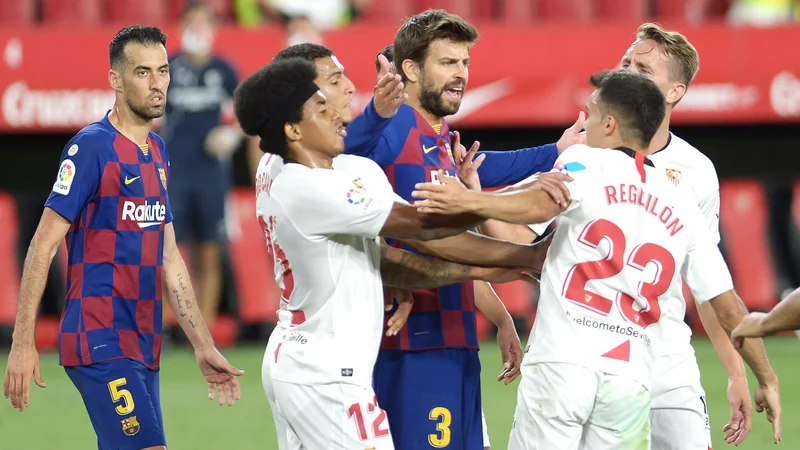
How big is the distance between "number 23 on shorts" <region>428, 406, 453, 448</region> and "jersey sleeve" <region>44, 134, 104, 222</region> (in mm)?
1775

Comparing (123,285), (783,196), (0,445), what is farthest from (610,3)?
(123,285)

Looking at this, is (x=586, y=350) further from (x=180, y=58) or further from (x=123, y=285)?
(x=180, y=58)

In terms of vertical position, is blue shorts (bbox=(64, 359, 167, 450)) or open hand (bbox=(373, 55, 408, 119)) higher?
open hand (bbox=(373, 55, 408, 119))

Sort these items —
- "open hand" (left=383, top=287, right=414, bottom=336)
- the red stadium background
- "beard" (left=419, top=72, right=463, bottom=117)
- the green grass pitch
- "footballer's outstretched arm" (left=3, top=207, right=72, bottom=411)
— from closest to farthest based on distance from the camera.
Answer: "open hand" (left=383, top=287, right=414, bottom=336) → "footballer's outstretched arm" (left=3, top=207, right=72, bottom=411) → "beard" (left=419, top=72, right=463, bottom=117) → the green grass pitch → the red stadium background

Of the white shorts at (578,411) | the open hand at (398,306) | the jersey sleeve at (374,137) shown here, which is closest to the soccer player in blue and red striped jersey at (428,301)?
the jersey sleeve at (374,137)

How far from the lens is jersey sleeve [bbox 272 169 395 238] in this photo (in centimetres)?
436

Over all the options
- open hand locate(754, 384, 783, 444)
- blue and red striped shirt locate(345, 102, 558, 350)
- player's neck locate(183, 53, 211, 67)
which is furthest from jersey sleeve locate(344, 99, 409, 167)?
player's neck locate(183, 53, 211, 67)

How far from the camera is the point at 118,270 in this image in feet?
17.8

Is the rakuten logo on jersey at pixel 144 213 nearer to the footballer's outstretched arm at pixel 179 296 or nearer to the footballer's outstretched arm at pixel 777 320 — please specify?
the footballer's outstretched arm at pixel 179 296

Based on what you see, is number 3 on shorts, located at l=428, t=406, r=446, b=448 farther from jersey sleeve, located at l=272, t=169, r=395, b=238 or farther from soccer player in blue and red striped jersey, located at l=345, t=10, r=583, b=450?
jersey sleeve, located at l=272, t=169, r=395, b=238

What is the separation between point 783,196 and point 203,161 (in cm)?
593

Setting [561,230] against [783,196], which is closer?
[561,230]

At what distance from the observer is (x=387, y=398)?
5.06 meters

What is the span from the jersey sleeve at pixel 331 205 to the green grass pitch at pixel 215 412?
145 inches
